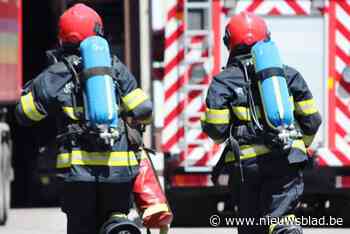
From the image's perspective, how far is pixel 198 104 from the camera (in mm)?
10219

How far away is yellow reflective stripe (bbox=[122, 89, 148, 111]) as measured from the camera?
6.56m

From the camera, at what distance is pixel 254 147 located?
6.70m

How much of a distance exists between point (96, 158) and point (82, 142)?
0.11 m

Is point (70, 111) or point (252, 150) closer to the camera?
point (70, 111)

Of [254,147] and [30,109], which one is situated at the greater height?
[30,109]

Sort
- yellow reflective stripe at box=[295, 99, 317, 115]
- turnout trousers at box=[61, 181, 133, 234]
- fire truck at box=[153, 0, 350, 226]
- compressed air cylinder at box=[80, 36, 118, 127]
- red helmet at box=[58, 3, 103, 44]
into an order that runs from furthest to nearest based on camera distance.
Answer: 1. fire truck at box=[153, 0, 350, 226]
2. yellow reflective stripe at box=[295, 99, 317, 115]
3. red helmet at box=[58, 3, 103, 44]
4. turnout trousers at box=[61, 181, 133, 234]
5. compressed air cylinder at box=[80, 36, 118, 127]

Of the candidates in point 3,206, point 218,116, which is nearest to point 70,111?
point 218,116

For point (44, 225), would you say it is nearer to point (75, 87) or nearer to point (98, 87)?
point (75, 87)

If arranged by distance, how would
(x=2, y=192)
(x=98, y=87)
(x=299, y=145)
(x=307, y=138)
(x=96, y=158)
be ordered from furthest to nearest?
(x=2, y=192)
(x=307, y=138)
(x=299, y=145)
(x=96, y=158)
(x=98, y=87)

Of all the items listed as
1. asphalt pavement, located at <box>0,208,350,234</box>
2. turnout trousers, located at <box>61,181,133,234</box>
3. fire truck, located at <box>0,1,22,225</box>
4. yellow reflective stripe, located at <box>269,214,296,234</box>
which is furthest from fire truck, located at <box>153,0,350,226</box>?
turnout trousers, located at <box>61,181,133,234</box>

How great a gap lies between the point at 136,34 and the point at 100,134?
6.66 metres

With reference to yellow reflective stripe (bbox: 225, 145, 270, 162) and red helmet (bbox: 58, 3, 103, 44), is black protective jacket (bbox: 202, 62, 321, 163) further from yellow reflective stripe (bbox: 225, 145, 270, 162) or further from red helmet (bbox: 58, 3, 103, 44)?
red helmet (bbox: 58, 3, 103, 44)

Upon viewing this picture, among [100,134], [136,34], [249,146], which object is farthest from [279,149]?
[136,34]

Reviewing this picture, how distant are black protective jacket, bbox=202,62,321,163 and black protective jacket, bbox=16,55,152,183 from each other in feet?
1.20
